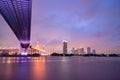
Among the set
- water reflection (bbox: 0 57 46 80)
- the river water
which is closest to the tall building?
water reflection (bbox: 0 57 46 80)

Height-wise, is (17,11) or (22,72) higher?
(17,11)

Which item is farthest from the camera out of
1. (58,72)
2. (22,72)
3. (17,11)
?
(17,11)

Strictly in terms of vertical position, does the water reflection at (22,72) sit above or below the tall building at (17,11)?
below

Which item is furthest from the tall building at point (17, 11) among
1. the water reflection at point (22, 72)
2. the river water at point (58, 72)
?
the river water at point (58, 72)

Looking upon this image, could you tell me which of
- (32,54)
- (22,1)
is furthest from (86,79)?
(32,54)

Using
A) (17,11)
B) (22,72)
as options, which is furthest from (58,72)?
(17,11)

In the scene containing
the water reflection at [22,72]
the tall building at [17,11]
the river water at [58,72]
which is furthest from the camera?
Answer: the tall building at [17,11]

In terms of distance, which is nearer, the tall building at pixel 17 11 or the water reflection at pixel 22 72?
the water reflection at pixel 22 72

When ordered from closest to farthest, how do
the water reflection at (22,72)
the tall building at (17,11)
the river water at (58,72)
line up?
the water reflection at (22,72) → the river water at (58,72) → the tall building at (17,11)

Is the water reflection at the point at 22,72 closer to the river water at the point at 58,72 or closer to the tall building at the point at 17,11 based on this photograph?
the river water at the point at 58,72

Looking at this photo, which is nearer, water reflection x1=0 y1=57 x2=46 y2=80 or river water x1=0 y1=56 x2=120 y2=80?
water reflection x1=0 y1=57 x2=46 y2=80

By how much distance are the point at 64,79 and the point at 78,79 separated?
2.83 feet

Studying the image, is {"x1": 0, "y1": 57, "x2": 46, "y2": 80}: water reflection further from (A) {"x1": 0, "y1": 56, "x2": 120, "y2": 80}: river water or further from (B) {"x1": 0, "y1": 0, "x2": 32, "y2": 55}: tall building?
(B) {"x1": 0, "y1": 0, "x2": 32, "y2": 55}: tall building

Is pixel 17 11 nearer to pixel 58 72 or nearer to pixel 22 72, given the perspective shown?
pixel 22 72
